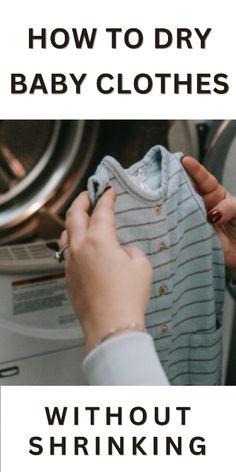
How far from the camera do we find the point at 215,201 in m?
0.82

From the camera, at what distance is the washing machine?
0.99 meters

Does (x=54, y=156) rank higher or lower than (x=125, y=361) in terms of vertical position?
higher

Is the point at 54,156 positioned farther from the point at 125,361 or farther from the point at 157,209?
the point at 125,361

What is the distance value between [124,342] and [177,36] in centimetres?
50

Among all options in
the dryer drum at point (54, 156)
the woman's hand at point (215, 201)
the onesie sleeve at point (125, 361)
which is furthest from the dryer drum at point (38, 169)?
the onesie sleeve at point (125, 361)

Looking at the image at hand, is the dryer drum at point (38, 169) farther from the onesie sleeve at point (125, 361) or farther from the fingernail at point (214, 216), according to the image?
the onesie sleeve at point (125, 361)

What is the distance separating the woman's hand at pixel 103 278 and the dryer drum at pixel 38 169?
16.8 inches

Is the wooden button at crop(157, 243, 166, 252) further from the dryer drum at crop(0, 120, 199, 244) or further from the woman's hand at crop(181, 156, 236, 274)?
the dryer drum at crop(0, 120, 199, 244)

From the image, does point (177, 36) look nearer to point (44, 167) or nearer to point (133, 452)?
point (44, 167)

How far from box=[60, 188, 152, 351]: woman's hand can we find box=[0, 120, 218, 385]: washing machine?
331mm

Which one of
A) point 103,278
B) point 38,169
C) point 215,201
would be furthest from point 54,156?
point 103,278

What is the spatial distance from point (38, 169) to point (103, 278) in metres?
0.55

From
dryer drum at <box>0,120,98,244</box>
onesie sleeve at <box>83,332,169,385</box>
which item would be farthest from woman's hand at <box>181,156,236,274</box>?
dryer drum at <box>0,120,98,244</box>

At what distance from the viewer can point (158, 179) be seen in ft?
2.58
